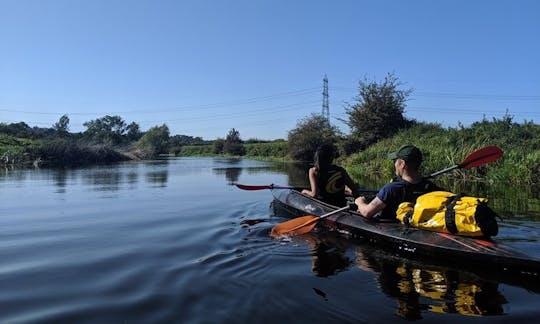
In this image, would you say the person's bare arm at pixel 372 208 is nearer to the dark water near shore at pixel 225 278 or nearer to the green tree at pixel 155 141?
the dark water near shore at pixel 225 278

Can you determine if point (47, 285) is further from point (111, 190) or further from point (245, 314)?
point (111, 190)

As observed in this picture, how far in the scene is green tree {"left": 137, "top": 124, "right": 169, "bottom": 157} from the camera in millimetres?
61644

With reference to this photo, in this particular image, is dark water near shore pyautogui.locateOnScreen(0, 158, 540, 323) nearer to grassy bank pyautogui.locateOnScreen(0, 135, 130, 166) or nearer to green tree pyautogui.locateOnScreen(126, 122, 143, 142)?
grassy bank pyautogui.locateOnScreen(0, 135, 130, 166)

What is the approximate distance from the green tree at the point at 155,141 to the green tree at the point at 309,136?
2415 centimetres

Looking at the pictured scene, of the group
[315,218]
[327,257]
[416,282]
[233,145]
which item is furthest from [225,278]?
[233,145]

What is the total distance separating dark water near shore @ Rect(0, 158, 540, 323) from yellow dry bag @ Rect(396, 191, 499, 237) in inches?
18.2

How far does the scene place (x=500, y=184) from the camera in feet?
51.0

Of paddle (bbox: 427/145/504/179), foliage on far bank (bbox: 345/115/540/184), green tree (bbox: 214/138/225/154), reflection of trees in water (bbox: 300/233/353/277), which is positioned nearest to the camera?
reflection of trees in water (bbox: 300/233/353/277)

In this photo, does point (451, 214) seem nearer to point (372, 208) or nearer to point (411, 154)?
point (411, 154)

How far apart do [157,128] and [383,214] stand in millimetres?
82547

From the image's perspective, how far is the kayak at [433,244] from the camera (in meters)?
4.80

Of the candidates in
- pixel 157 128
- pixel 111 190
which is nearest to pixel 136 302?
pixel 111 190

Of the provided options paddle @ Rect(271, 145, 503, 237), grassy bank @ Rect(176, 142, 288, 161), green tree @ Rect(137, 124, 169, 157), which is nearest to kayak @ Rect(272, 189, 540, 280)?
paddle @ Rect(271, 145, 503, 237)

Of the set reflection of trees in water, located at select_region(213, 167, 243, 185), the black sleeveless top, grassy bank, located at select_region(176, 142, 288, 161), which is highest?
grassy bank, located at select_region(176, 142, 288, 161)
